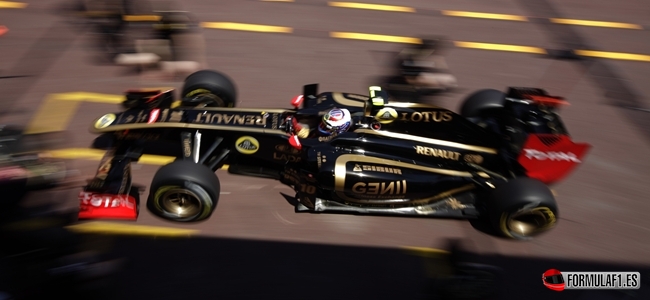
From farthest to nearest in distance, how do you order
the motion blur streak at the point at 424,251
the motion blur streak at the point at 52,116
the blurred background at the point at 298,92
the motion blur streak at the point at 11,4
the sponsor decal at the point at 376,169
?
the motion blur streak at the point at 11,4
the motion blur streak at the point at 52,116
the motion blur streak at the point at 424,251
the sponsor decal at the point at 376,169
the blurred background at the point at 298,92

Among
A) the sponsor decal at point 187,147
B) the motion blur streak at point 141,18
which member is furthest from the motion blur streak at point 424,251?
the motion blur streak at point 141,18

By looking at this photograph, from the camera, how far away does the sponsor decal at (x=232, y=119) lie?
602 centimetres

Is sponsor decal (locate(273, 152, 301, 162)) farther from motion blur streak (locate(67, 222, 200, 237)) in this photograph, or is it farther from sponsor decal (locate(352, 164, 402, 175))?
motion blur streak (locate(67, 222, 200, 237))

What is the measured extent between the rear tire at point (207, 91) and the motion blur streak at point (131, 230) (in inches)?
63.9

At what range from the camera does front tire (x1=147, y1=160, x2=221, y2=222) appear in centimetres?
543

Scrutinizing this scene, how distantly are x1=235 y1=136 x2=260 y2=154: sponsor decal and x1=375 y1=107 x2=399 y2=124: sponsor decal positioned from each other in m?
1.30

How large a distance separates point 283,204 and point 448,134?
191 cm

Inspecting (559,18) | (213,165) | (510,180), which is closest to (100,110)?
(213,165)

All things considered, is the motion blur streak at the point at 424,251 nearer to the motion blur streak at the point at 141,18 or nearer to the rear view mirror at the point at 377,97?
the rear view mirror at the point at 377,97

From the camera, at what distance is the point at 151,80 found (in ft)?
26.6

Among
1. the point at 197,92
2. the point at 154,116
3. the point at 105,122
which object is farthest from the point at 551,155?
the point at 105,122

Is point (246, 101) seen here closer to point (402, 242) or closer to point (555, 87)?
point (402, 242)

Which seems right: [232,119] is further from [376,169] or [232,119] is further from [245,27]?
[245,27]

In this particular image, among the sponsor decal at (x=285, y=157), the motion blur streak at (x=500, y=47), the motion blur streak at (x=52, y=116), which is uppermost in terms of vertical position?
the motion blur streak at (x=500, y=47)
